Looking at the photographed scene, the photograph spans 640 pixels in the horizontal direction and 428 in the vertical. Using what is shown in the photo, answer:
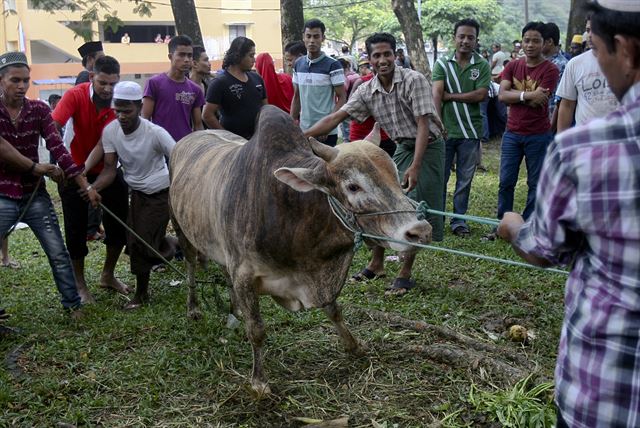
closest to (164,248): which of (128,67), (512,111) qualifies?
(512,111)

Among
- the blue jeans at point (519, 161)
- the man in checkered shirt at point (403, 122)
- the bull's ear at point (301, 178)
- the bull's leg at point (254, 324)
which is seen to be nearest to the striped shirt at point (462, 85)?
the blue jeans at point (519, 161)

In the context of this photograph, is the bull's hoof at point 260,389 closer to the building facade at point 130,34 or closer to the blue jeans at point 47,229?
the blue jeans at point 47,229

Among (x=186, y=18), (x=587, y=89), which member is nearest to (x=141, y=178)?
(x=587, y=89)

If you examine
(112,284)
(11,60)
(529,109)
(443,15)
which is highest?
(443,15)

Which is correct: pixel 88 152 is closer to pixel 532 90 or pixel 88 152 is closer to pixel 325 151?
pixel 325 151

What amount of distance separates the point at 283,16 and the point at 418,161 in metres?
6.43

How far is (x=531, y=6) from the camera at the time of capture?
87438 mm

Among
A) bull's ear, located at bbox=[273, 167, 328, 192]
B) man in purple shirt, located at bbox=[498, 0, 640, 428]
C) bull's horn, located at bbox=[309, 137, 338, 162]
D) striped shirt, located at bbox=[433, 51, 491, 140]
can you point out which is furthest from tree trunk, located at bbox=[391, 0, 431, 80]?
man in purple shirt, located at bbox=[498, 0, 640, 428]

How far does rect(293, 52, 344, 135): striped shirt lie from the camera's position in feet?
25.0

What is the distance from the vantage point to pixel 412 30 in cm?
1291

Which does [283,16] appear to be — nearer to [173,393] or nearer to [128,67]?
[173,393]

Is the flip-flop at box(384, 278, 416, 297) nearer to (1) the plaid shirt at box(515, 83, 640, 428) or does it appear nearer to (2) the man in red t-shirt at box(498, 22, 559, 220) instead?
(2) the man in red t-shirt at box(498, 22, 559, 220)

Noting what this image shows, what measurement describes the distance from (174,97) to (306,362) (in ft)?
11.1

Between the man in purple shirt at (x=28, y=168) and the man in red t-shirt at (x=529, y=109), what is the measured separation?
4.07 meters
